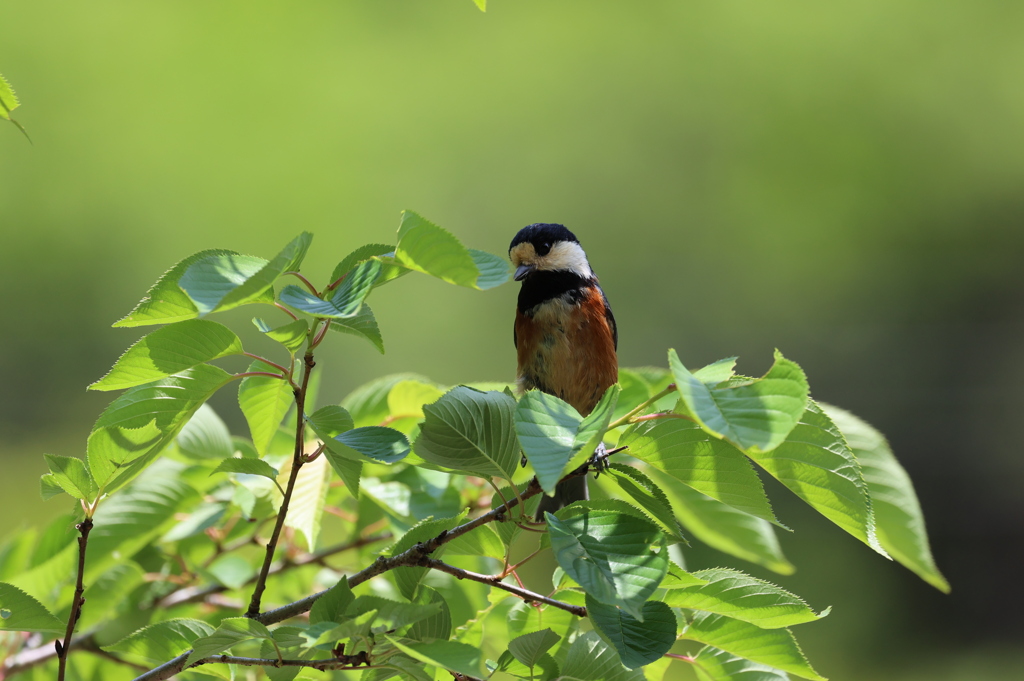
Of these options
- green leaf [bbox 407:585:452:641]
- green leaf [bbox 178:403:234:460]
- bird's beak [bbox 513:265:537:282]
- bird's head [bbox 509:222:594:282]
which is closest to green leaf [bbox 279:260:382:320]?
green leaf [bbox 407:585:452:641]

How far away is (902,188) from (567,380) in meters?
5.37

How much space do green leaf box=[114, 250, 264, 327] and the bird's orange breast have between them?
2.49ft

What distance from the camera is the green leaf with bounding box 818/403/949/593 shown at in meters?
0.89

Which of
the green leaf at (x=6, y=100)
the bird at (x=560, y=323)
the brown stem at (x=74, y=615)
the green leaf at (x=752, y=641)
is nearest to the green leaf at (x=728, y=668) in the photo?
the green leaf at (x=752, y=641)

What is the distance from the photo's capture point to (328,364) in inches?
178

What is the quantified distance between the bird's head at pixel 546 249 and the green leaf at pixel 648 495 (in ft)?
2.22

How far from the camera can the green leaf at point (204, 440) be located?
0.87 meters

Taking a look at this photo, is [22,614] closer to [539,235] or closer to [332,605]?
[332,605]

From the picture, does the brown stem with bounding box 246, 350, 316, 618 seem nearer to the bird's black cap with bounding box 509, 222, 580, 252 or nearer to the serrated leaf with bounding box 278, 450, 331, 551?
the serrated leaf with bounding box 278, 450, 331, 551

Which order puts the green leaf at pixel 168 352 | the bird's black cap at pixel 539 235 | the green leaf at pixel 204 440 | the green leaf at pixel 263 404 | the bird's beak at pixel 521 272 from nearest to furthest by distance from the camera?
1. the green leaf at pixel 168 352
2. the green leaf at pixel 263 404
3. the green leaf at pixel 204 440
4. the bird's beak at pixel 521 272
5. the bird's black cap at pixel 539 235

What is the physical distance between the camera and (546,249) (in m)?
1.28

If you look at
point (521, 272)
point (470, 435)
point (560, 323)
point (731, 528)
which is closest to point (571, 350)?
point (560, 323)

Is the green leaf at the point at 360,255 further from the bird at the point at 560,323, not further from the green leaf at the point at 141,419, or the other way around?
the bird at the point at 560,323

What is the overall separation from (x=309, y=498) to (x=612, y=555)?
1.31 feet
